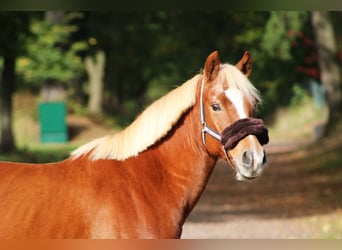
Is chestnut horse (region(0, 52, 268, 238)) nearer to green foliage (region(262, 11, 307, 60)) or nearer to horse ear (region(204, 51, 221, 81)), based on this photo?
horse ear (region(204, 51, 221, 81))

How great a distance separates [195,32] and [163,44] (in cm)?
269

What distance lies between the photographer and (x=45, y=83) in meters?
20.9

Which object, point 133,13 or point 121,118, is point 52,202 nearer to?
point 133,13

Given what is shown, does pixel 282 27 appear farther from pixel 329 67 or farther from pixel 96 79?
pixel 96 79

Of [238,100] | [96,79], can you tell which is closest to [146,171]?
[238,100]

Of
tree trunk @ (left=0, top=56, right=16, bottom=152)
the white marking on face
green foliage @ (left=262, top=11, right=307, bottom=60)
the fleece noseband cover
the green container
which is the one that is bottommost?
the green container

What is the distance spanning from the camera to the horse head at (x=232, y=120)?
3.80 m

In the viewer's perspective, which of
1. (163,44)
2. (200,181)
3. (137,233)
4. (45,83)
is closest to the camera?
(137,233)

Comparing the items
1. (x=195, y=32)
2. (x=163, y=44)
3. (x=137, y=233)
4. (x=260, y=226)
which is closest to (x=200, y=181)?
(x=137, y=233)

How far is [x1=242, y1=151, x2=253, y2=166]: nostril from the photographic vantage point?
376 centimetres

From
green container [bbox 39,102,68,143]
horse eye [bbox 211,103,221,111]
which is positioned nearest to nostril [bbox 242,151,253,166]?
horse eye [bbox 211,103,221,111]

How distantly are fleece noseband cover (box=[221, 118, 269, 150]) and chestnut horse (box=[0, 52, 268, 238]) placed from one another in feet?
0.04

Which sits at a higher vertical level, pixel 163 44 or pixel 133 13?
pixel 133 13

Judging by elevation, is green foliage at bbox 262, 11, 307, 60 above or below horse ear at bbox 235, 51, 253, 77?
below
